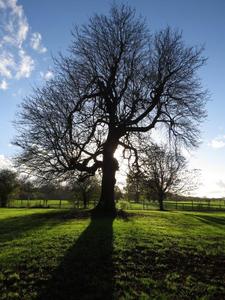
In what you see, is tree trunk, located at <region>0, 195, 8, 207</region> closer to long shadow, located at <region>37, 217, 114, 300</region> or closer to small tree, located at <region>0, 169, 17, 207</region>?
small tree, located at <region>0, 169, 17, 207</region>

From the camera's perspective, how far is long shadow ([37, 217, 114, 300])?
6488 mm

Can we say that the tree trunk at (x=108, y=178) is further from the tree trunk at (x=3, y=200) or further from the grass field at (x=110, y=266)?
the tree trunk at (x=3, y=200)

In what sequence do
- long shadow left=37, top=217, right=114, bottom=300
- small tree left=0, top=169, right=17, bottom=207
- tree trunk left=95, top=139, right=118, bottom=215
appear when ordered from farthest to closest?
small tree left=0, top=169, right=17, bottom=207 < tree trunk left=95, top=139, right=118, bottom=215 < long shadow left=37, top=217, right=114, bottom=300

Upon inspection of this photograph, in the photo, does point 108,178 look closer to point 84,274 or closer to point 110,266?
point 110,266

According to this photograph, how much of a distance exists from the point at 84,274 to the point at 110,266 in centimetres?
101

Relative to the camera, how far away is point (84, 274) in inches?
304

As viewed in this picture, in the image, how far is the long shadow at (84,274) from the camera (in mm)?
6488

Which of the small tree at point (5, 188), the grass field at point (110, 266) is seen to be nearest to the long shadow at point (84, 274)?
the grass field at point (110, 266)

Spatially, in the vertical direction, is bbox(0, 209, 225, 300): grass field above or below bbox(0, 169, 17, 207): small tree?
below

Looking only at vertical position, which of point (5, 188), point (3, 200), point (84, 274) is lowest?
point (84, 274)

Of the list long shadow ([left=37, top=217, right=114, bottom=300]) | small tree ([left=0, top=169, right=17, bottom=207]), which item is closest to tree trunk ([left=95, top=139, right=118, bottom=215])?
long shadow ([left=37, top=217, right=114, bottom=300])

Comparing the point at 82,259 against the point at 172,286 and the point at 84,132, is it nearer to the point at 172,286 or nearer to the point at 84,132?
the point at 172,286

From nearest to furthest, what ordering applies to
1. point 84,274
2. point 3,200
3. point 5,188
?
point 84,274, point 5,188, point 3,200

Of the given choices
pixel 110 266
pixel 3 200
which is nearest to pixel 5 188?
pixel 3 200
